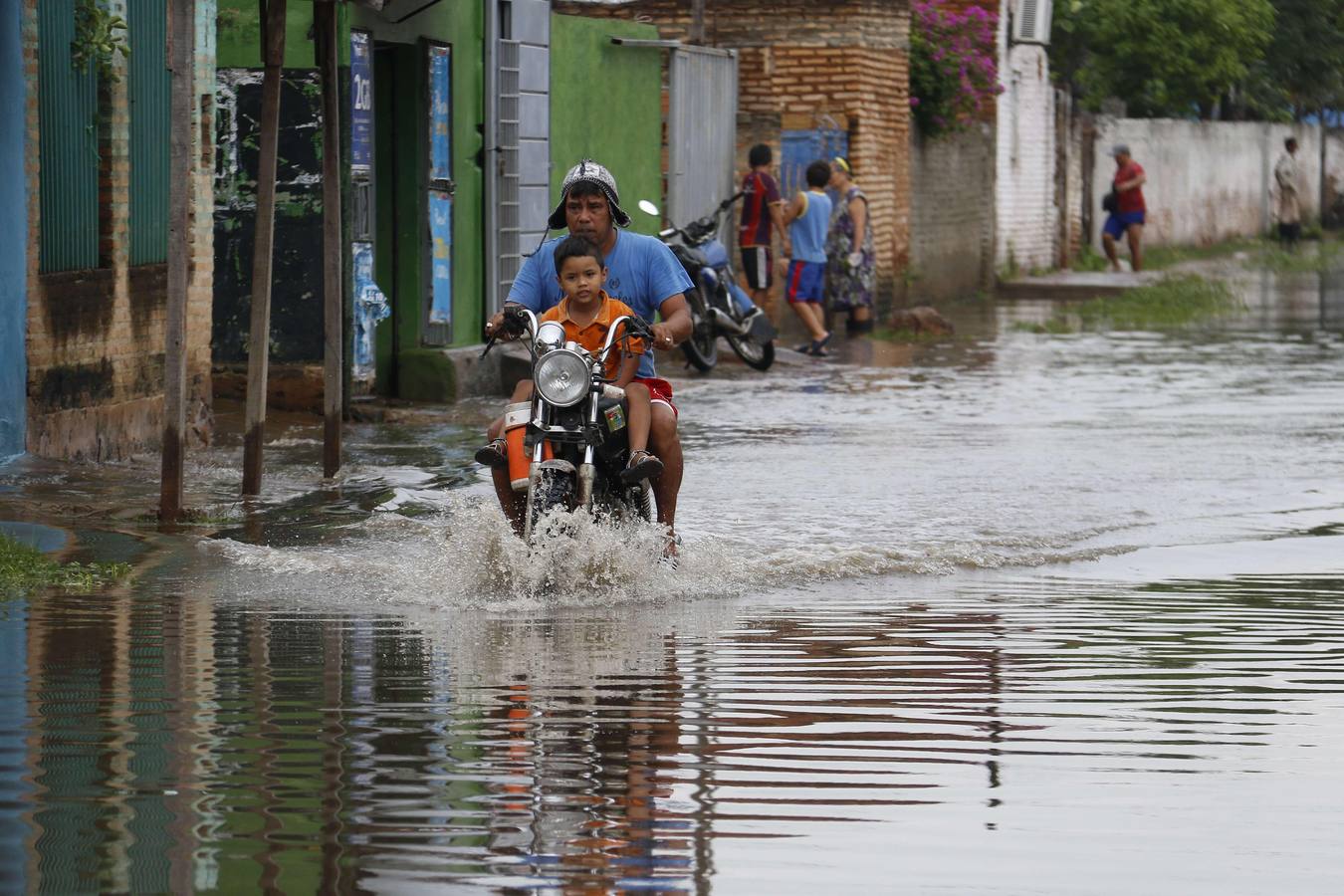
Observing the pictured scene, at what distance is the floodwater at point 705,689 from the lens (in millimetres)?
4664

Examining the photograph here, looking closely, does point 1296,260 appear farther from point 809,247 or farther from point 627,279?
point 627,279

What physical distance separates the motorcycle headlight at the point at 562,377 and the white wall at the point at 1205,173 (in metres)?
30.9

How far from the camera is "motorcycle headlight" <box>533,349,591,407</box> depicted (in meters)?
8.22

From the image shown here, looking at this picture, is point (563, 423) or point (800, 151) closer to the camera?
point (563, 423)

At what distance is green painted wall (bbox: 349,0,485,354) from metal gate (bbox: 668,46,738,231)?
415 centimetres

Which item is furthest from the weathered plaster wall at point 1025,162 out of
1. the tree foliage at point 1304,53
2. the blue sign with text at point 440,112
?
the blue sign with text at point 440,112

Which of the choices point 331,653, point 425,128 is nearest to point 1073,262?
point 425,128

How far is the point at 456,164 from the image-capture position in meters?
17.0

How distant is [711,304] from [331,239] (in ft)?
27.4

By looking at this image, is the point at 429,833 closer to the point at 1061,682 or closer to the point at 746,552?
the point at 1061,682

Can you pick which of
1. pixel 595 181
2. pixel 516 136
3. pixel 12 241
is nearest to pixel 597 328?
pixel 595 181

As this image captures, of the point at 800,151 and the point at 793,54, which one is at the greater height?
the point at 793,54

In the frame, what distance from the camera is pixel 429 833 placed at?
4770 mm

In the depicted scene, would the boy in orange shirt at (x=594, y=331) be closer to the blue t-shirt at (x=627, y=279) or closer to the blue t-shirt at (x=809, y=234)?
the blue t-shirt at (x=627, y=279)
